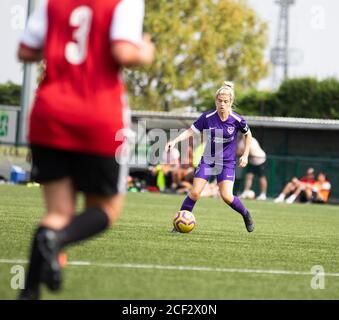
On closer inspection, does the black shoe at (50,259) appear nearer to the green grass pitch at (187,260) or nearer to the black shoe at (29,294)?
the black shoe at (29,294)

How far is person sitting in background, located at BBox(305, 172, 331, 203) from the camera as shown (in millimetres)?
29881

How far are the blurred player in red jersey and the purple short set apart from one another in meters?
7.32

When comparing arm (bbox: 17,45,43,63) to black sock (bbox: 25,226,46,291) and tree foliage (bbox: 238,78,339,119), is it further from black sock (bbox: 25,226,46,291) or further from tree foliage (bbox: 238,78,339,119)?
tree foliage (bbox: 238,78,339,119)

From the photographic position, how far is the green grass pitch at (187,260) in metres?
6.73

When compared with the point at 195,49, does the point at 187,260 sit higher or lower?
lower

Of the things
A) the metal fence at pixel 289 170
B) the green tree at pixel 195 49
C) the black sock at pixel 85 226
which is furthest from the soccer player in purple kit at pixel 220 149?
the green tree at pixel 195 49

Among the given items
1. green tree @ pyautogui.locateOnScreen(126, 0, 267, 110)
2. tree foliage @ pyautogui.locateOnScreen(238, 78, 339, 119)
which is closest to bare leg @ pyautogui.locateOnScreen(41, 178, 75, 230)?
tree foliage @ pyautogui.locateOnScreen(238, 78, 339, 119)

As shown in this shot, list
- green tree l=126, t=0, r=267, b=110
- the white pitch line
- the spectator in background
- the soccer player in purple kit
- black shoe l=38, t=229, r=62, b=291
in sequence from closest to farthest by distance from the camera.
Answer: black shoe l=38, t=229, r=62, b=291 → the white pitch line → the soccer player in purple kit → the spectator in background → green tree l=126, t=0, r=267, b=110

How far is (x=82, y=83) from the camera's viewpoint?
5.54 meters

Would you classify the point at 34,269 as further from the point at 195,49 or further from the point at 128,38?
the point at 195,49

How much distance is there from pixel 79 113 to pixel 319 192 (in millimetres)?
25099

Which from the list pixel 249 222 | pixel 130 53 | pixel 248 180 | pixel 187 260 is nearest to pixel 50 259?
pixel 130 53

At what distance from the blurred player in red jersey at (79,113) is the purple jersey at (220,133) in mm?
7427
